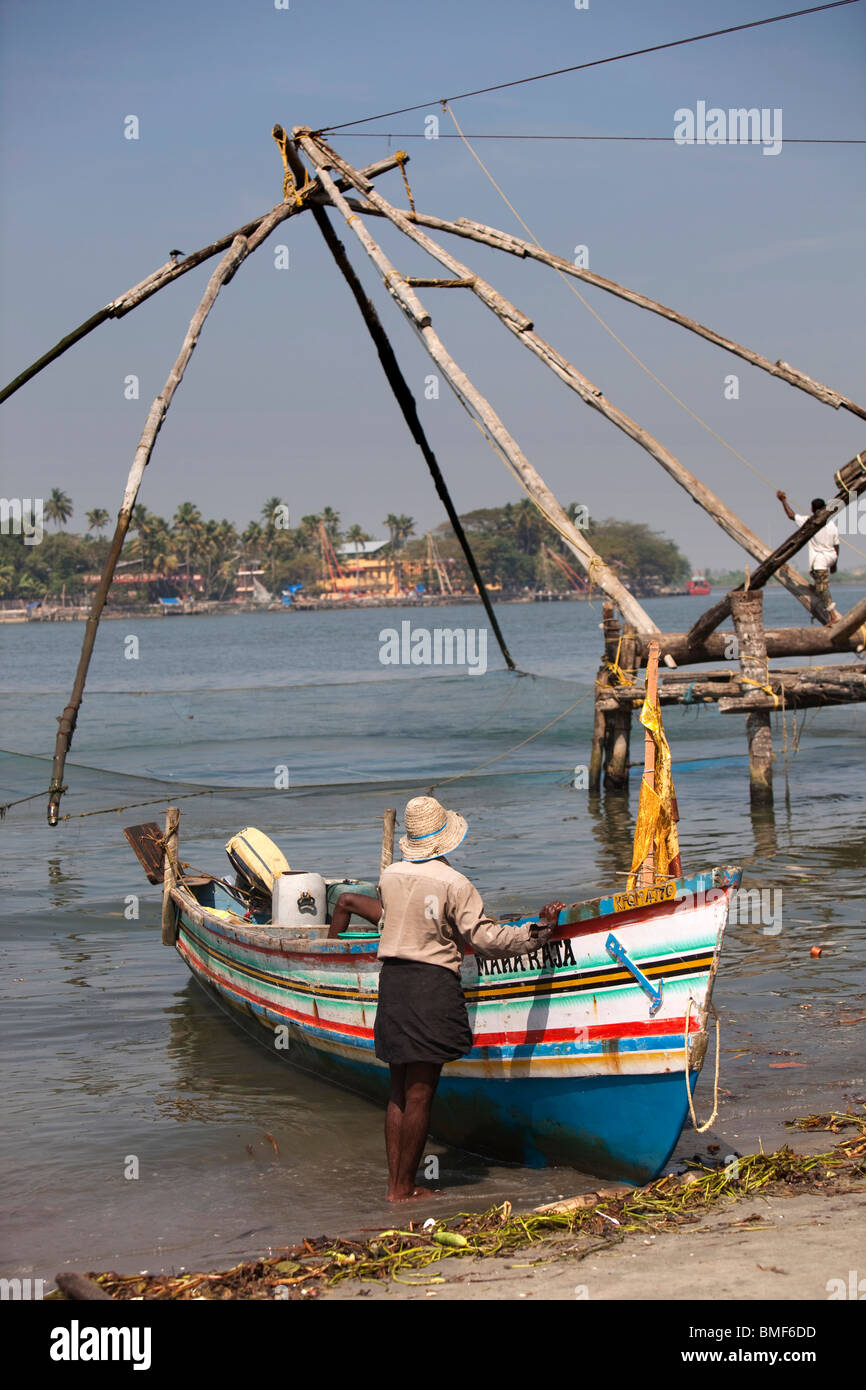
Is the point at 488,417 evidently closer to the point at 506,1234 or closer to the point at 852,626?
the point at 506,1234

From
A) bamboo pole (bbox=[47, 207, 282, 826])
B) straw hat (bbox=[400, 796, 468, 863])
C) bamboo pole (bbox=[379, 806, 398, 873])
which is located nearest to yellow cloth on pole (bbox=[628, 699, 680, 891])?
straw hat (bbox=[400, 796, 468, 863])

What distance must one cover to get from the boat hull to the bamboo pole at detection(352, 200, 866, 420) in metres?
8.64

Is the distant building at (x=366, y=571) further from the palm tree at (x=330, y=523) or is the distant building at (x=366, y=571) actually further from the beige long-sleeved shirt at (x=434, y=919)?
the beige long-sleeved shirt at (x=434, y=919)

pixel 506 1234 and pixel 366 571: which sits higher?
pixel 366 571

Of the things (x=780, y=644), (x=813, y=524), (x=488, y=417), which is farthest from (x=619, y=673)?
(x=488, y=417)

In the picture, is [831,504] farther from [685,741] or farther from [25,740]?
[25,740]

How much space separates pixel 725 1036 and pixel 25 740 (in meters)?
28.9

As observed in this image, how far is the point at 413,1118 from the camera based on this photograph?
18.0ft

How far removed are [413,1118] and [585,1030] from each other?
88 cm

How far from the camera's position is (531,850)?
48.4 ft

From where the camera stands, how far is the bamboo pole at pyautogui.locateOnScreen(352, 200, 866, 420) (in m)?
12.6

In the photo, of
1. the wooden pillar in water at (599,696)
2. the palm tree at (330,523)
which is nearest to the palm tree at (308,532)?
the palm tree at (330,523)

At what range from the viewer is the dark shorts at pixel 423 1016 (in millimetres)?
5406
